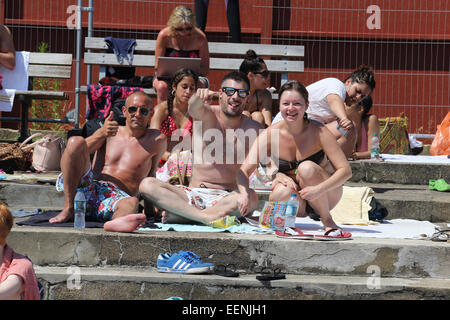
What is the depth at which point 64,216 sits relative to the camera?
5301 millimetres

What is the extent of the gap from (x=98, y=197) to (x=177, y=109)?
1880 mm

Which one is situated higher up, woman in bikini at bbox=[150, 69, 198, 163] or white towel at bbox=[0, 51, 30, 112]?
white towel at bbox=[0, 51, 30, 112]

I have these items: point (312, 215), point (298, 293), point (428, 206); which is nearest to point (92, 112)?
point (312, 215)

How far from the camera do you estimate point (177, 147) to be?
272 inches

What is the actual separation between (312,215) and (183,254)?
182 centimetres

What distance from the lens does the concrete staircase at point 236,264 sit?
447cm

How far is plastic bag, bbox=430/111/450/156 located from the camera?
970cm

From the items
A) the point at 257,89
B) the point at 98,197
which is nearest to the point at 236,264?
the point at 98,197

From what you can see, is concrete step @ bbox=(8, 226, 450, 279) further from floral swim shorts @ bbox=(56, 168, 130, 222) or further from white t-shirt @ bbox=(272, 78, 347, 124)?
white t-shirt @ bbox=(272, 78, 347, 124)

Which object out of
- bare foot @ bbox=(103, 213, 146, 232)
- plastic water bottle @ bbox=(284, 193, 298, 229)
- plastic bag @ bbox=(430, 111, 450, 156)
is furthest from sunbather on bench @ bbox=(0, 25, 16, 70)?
plastic bag @ bbox=(430, 111, 450, 156)

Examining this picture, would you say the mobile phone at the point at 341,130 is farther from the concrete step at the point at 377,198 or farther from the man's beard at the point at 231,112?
the man's beard at the point at 231,112

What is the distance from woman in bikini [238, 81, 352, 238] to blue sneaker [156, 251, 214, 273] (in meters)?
0.83

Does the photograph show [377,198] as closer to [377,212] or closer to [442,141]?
[377,212]

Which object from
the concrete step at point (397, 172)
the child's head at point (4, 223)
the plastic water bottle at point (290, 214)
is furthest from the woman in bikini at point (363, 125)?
the child's head at point (4, 223)
